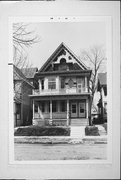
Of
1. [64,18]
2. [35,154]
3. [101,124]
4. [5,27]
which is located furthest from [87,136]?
[5,27]

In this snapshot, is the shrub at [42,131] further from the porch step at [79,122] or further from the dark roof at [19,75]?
the dark roof at [19,75]

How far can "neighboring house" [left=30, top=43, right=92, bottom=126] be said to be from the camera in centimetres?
214

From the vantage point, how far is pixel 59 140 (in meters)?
2.15

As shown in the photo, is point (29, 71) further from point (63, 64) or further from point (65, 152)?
point (65, 152)

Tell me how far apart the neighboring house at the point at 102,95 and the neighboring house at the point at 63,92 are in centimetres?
10

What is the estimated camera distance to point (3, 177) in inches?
84.0

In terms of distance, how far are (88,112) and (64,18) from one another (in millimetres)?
827

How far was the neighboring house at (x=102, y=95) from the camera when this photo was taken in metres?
2.13

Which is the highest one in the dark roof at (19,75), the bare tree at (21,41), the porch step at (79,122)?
the bare tree at (21,41)

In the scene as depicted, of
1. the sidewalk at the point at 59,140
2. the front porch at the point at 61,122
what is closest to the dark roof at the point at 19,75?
the front porch at the point at 61,122

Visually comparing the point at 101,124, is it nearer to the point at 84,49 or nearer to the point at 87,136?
the point at 87,136

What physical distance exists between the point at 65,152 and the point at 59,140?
0.37ft

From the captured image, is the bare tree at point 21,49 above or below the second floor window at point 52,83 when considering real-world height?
above

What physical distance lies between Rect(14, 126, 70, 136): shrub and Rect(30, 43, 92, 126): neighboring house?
0.14ft
